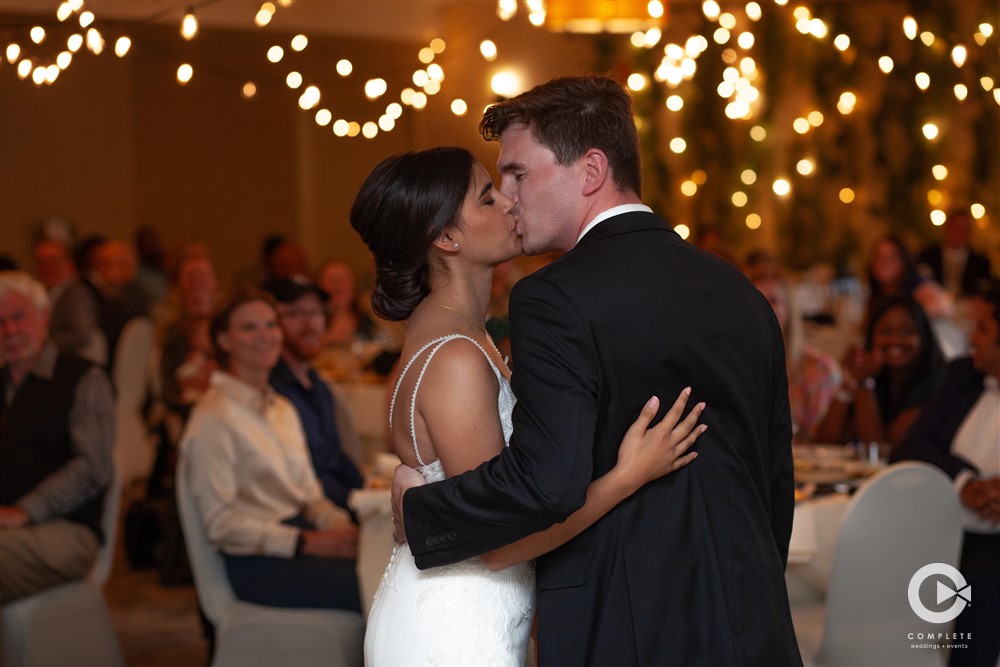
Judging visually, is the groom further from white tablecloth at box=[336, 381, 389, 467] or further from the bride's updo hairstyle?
white tablecloth at box=[336, 381, 389, 467]

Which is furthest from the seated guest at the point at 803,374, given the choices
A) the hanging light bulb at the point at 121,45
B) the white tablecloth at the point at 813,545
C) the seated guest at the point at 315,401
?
the hanging light bulb at the point at 121,45

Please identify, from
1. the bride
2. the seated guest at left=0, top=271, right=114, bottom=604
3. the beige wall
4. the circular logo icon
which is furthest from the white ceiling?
the circular logo icon

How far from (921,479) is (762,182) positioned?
6677mm

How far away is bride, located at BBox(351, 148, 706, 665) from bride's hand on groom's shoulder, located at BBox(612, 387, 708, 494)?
0.04 metres

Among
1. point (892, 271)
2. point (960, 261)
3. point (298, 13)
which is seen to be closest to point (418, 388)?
point (892, 271)

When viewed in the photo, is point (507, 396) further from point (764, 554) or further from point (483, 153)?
point (483, 153)

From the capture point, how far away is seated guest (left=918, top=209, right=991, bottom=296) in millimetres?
7699

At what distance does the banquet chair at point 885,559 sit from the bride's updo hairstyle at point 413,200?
1.47 meters

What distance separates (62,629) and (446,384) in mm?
2164

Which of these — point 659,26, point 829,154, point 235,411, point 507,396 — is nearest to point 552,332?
point 507,396

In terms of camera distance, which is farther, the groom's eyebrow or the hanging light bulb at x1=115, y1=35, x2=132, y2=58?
the hanging light bulb at x1=115, y1=35, x2=132, y2=58

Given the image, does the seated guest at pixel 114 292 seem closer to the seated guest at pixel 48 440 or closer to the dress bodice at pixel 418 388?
the seated guest at pixel 48 440

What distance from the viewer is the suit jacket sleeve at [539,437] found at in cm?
175

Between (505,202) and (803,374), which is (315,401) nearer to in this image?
(803,374)
